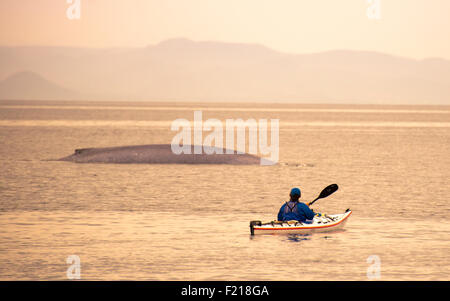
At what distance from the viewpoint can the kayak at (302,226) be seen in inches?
867

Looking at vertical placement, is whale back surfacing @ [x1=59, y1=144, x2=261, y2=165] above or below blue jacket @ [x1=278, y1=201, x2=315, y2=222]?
above

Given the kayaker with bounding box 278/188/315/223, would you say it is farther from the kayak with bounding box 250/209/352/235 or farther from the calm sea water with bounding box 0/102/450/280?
the calm sea water with bounding box 0/102/450/280

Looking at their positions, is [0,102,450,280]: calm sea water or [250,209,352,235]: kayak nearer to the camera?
[0,102,450,280]: calm sea water

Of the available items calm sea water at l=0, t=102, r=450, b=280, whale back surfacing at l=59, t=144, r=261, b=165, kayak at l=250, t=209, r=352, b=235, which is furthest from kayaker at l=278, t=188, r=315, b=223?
whale back surfacing at l=59, t=144, r=261, b=165

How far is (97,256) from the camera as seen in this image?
63.9ft

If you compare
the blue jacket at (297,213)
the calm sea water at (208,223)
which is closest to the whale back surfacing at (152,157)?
the calm sea water at (208,223)

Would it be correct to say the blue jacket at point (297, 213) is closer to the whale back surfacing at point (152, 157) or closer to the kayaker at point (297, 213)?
the kayaker at point (297, 213)

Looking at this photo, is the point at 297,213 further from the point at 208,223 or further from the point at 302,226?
the point at 208,223

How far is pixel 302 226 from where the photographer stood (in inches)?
886

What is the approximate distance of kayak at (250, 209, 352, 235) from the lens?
72.2 feet

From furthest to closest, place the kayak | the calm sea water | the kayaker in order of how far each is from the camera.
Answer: the kayaker < the kayak < the calm sea water

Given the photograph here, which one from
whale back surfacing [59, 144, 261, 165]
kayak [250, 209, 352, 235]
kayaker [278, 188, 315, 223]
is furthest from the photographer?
whale back surfacing [59, 144, 261, 165]

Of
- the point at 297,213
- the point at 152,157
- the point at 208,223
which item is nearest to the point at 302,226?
the point at 297,213
